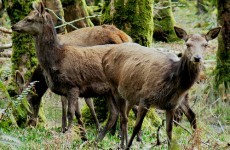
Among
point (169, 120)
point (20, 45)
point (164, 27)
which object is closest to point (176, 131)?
point (169, 120)

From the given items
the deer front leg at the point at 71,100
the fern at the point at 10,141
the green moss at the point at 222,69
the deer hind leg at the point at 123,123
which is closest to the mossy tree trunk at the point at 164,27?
the green moss at the point at 222,69

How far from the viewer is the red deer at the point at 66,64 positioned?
1089 centimetres

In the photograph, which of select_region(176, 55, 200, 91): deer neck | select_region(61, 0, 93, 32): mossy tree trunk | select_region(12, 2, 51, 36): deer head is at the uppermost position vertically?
select_region(12, 2, 51, 36): deer head

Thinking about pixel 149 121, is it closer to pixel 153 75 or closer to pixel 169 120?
pixel 169 120

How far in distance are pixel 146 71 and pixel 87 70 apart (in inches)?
74.9

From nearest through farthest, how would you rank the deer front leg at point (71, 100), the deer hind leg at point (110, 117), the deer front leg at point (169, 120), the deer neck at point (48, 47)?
the deer front leg at point (169, 120)
the deer hind leg at point (110, 117)
the deer front leg at point (71, 100)
the deer neck at point (48, 47)

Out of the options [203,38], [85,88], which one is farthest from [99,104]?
[203,38]

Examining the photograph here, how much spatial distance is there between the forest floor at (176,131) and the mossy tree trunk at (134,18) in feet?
5.77

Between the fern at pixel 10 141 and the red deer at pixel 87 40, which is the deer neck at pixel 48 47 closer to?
the red deer at pixel 87 40

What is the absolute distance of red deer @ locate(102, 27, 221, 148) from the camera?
338 inches

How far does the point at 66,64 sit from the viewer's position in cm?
1098

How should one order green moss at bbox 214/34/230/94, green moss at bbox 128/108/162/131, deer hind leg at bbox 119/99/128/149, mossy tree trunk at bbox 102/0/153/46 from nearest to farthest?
deer hind leg at bbox 119/99/128/149, green moss at bbox 128/108/162/131, mossy tree trunk at bbox 102/0/153/46, green moss at bbox 214/34/230/94

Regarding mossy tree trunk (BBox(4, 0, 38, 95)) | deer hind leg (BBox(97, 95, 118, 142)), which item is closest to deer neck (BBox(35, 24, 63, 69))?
deer hind leg (BBox(97, 95, 118, 142))

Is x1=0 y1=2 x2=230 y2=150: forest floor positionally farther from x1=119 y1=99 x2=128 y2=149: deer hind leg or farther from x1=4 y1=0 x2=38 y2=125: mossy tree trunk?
x1=4 y1=0 x2=38 y2=125: mossy tree trunk
